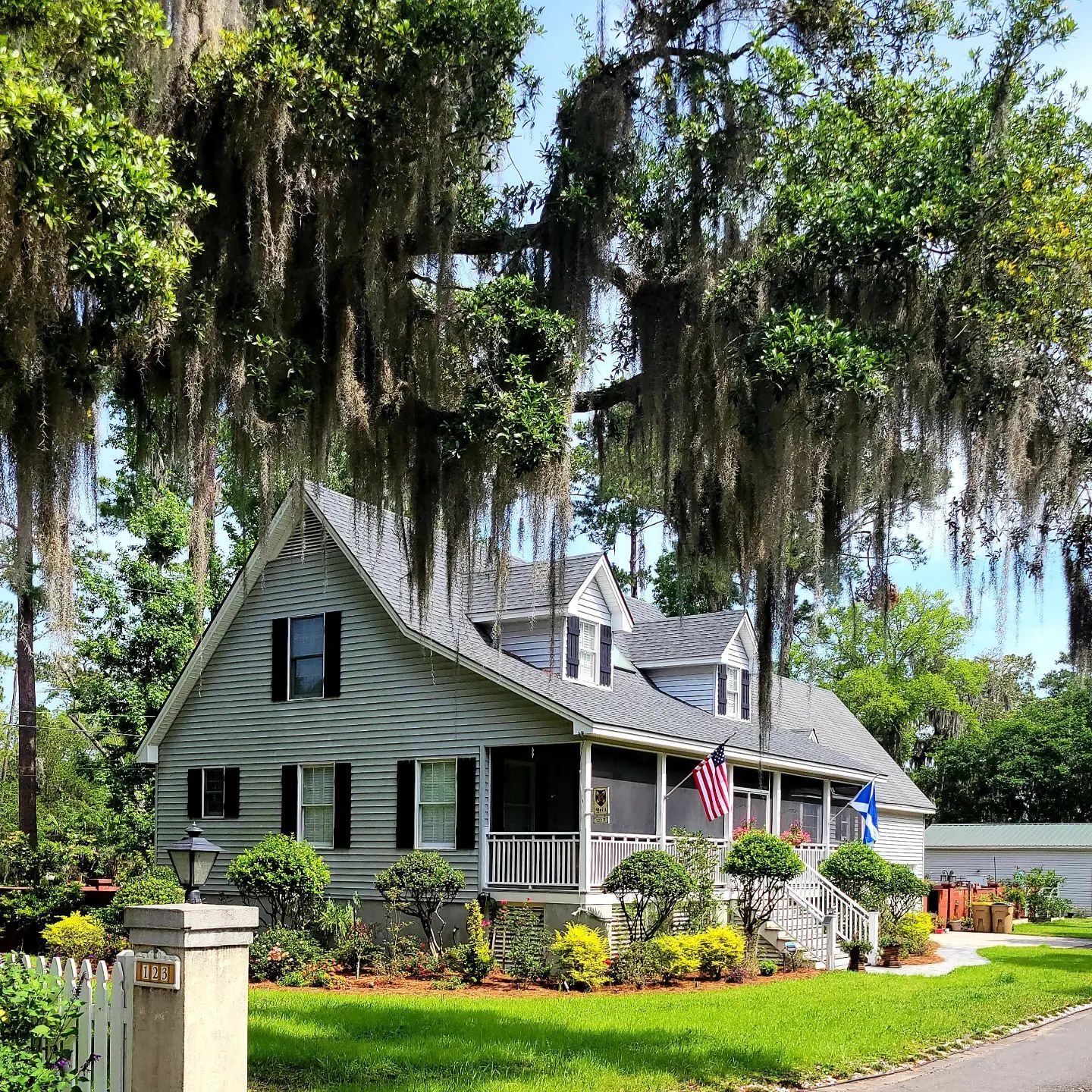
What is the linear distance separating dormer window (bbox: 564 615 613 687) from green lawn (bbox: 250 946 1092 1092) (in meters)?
6.22

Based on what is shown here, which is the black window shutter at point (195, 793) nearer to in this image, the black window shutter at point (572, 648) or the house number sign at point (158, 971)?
the black window shutter at point (572, 648)

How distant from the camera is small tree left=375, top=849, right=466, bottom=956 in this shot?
18.7 m

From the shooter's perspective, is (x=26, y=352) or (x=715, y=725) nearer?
(x=26, y=352)

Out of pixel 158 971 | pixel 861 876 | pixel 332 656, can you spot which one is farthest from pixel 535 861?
pixel 158 971

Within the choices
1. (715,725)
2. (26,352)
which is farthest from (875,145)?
(715,725)

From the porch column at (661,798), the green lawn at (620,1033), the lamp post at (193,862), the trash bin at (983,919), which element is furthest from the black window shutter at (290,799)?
the trash bin at (983,919)

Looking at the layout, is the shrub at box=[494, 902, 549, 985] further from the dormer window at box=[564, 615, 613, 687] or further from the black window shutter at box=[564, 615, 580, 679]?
the dormer window at box=[564, 615, 613, 687]

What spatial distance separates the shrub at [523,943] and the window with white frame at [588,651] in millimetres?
4199

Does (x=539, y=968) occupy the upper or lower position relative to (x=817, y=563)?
lower

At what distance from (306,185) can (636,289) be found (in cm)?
274

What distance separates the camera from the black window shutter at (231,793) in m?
22.7

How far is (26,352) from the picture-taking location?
7.12 meters

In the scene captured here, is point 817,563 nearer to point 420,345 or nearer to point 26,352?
point 420,345

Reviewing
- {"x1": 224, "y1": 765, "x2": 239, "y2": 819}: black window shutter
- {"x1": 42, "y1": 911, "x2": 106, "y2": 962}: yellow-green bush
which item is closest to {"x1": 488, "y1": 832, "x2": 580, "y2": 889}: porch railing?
{"x1": 224, "y1": 765, "x2": 239, "y2": 819}: black window shutter
